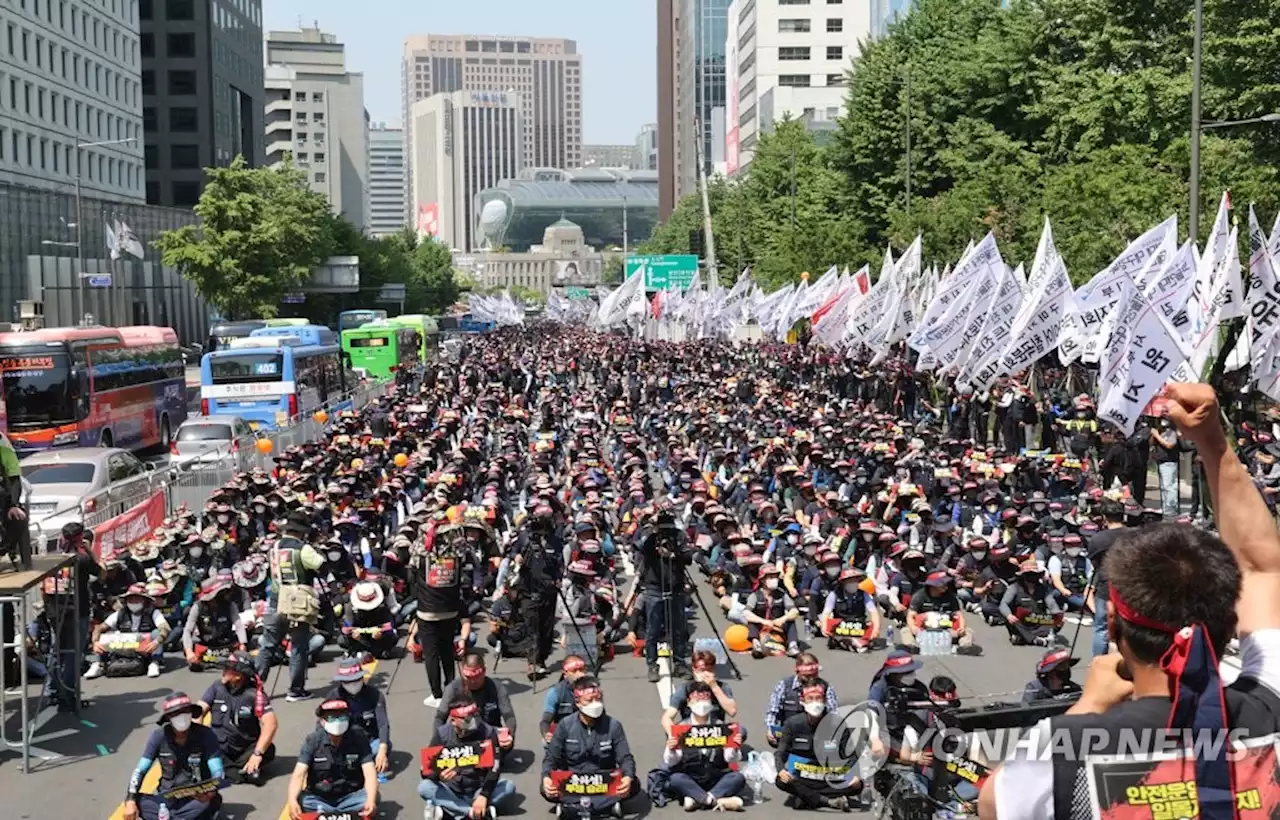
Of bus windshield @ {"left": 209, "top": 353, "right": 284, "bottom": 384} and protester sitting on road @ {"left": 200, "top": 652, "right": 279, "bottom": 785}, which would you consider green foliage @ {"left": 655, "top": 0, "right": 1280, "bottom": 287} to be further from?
protester sitting on road @ {"left": 200, "top": 652, "right": 279, "bottom": 785}

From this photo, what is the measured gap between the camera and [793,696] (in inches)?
443

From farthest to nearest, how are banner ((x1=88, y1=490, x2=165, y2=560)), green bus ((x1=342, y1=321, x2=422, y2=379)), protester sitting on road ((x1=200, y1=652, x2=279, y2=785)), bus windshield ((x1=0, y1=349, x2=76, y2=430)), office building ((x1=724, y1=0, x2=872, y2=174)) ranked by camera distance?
office building ((x1=724, y1=0, x2=872, y2=174)) < green bus ((x1=342, y1=321, x2=422, y2=379)) < bus windshield ((x1=0, y1=349, x2=76, y2=430)) < banner ((x1=88, y1=490, x2=165, y2=560)) < protester sitting on road ((x1=200, y1=652, x2=279, y2=785))

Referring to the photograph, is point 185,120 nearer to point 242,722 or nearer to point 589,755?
point 242,722

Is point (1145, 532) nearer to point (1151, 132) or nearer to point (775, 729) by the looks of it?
point (775, 729)

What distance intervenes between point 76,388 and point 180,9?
68824mm

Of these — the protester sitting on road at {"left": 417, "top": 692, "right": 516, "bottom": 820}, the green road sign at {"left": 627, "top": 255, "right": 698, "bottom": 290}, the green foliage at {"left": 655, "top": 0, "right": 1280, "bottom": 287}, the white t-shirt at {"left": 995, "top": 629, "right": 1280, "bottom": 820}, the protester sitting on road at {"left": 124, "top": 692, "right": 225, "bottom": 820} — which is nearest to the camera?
the white t-shirt at {"left": 995, "top": 629, "right": 1280, "bottom": 820}

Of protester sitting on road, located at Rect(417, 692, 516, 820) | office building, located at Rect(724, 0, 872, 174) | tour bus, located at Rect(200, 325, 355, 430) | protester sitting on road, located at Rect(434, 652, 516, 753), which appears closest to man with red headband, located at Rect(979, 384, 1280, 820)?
protester sitting on road, located at Rect(417, 692, 516, 820)

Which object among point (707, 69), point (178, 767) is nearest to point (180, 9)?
point (707, 69)

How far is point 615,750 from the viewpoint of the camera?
10.8 meters

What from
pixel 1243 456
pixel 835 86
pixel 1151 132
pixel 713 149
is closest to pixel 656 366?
pixel 1151 132

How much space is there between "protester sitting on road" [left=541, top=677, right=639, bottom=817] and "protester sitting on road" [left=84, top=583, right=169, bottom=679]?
6298mm

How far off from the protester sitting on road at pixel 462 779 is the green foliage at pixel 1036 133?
2396cm

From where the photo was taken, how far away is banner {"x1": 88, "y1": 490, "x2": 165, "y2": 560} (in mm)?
20250

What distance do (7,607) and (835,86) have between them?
4739 inches
